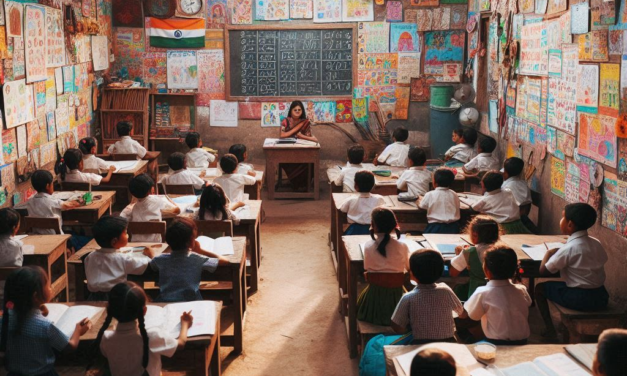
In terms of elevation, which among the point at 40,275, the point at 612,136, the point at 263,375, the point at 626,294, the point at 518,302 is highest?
the point at 612,136

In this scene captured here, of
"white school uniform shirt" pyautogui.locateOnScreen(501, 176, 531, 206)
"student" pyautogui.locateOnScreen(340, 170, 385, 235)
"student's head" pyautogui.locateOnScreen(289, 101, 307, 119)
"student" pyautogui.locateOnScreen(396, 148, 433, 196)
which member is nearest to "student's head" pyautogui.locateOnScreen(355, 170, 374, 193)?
"student" pyautogui.locateOnScreen(340, 170, 385, 235)

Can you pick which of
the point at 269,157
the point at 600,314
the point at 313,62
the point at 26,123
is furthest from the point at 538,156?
the point at 26,123

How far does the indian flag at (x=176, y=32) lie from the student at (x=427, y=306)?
23.3 feet

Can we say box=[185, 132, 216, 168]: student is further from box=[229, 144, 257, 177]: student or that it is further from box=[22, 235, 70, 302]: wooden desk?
box=[22, 235, 70, 302]: wooden desk

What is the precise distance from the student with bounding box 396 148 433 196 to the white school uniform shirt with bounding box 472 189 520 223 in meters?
0.67

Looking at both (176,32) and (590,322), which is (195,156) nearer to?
(176,32)

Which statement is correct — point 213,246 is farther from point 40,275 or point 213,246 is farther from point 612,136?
point 612,136

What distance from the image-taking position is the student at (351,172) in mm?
6633

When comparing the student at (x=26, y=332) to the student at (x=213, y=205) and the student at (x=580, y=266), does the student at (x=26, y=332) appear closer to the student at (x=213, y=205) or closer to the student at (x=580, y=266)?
the student at (x=213, y=205)

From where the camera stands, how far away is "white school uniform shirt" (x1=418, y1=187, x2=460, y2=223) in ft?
18.2

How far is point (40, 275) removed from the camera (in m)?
3.18

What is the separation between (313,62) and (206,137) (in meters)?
1.85

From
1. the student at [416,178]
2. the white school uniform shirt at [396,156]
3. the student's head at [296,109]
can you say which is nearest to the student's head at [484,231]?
the student at [416,178]

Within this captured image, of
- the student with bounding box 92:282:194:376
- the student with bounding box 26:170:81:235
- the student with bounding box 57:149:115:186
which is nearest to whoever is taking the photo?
the student with bounding box 92:282:194:376
